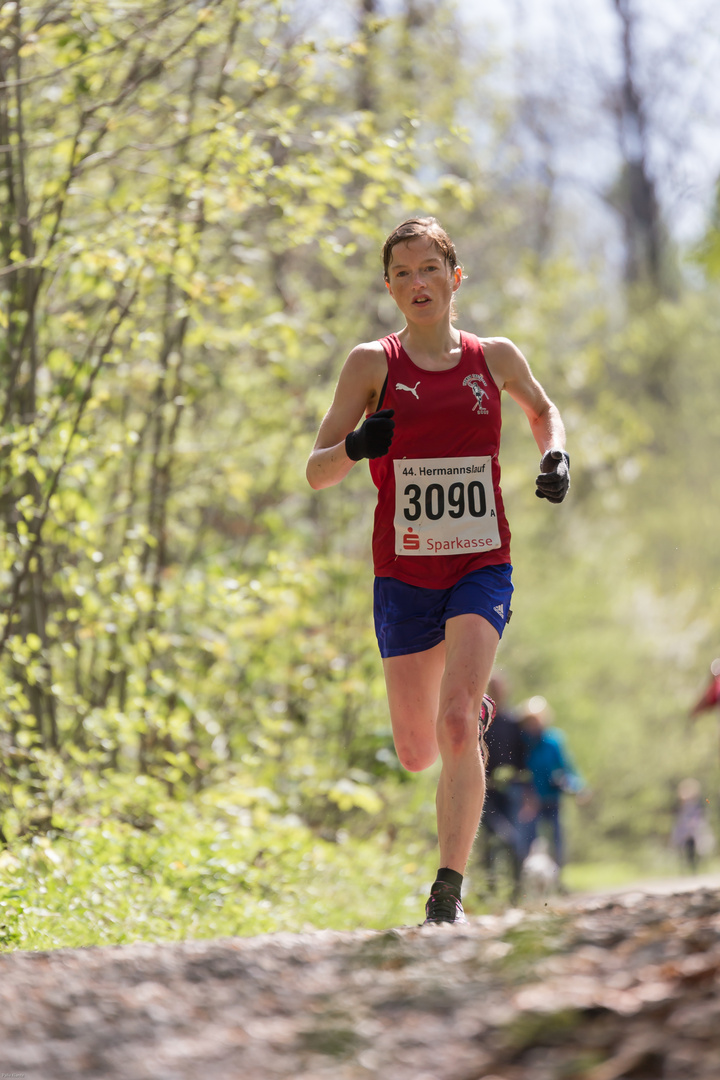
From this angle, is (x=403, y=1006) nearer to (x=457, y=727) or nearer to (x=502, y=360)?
(x=457, y=727)

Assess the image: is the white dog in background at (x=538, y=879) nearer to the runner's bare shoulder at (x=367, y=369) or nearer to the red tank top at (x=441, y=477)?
the red tank top at (x=441, y=477)

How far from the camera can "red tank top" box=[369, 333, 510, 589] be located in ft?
12.8

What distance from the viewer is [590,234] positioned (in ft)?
90.5

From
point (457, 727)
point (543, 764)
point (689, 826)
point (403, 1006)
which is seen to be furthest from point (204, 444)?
point (689, 826)

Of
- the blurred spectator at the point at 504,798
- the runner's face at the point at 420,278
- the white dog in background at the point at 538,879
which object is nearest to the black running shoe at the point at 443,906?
the runner's face at the point at 420,278

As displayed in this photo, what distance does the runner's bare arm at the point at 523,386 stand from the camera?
13.4ft

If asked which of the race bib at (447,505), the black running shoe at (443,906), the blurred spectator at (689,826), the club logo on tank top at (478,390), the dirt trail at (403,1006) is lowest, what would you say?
the dirt trail at (403,1006)

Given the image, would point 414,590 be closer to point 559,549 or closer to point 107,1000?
point 107,1000

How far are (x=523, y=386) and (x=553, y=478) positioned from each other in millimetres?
499

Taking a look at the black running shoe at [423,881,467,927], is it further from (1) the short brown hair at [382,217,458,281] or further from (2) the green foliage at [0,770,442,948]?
(1) the short brown hair at [382,217,458,281]

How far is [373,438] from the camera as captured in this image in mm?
3676

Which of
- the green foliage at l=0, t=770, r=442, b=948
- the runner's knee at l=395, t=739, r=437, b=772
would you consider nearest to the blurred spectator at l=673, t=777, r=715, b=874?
the green foliage at l=0, t=770, r=442, b=948

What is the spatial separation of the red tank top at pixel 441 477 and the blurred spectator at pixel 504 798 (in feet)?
17.2

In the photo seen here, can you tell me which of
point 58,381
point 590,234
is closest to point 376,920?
point 58,381
